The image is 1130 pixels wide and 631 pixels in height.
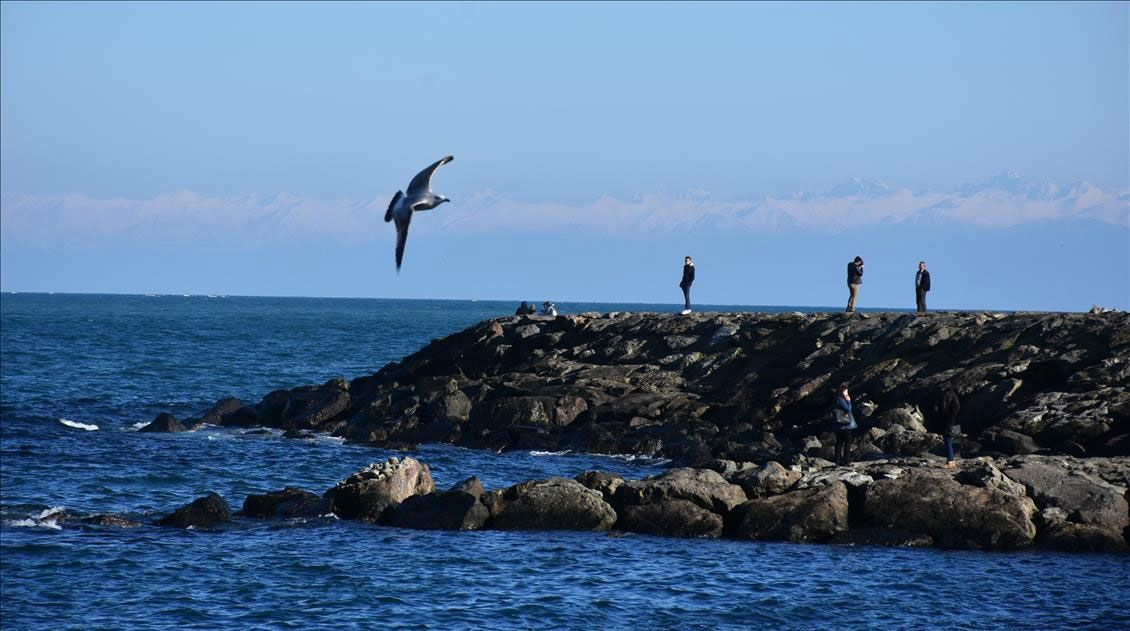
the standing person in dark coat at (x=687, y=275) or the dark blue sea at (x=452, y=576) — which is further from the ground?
the standing person in dark coat at (x=687, y=275)

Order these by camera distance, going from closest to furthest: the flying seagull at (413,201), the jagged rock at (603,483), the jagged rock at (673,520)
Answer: the flying seagull at (413,201) < the jagged rock at (673,520) < the jagged rock at (603,483)

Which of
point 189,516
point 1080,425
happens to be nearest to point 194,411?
point 189,516

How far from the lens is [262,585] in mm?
25953

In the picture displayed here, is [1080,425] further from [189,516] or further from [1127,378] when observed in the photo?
[189,516]

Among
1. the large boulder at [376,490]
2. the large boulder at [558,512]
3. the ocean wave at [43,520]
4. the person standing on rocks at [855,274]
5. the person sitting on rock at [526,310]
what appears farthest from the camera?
the person sitting on rock at [526,310]

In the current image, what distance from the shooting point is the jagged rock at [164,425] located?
5100 cm

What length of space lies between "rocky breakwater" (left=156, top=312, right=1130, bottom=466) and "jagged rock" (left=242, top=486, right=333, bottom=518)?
10.5m

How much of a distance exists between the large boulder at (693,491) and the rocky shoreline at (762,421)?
0.14 ft

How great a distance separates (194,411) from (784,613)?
41.6 meters

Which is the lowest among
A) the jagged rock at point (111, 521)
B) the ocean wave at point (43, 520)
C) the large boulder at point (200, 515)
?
the ocean wave at point (43, 520)

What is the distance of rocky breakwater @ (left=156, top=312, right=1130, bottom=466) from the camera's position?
3762 centimetres

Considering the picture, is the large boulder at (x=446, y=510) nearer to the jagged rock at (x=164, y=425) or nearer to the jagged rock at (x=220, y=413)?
the jagged rock at (x=164, y=425)

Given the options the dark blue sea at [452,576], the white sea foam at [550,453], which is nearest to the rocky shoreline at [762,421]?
the white sea foam at [550,453]

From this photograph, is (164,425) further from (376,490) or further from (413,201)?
(413,201)
